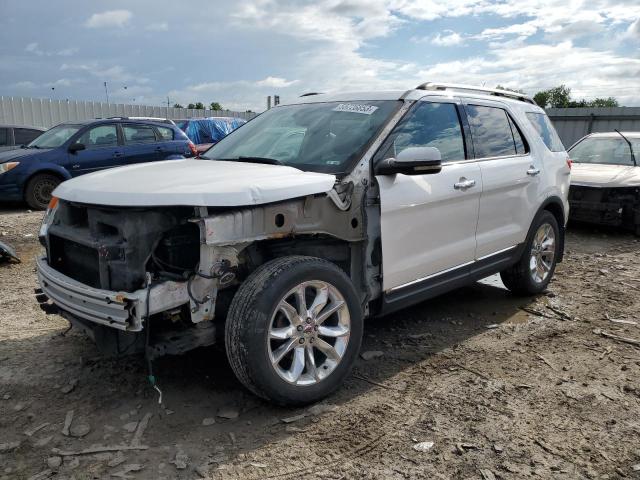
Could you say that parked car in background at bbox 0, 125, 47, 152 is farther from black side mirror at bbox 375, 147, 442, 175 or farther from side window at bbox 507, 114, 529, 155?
black side mirror at bbox 375, 147, 442, 175

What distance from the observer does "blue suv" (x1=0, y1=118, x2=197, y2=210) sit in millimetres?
9742

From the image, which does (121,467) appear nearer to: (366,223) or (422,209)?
(366,223)

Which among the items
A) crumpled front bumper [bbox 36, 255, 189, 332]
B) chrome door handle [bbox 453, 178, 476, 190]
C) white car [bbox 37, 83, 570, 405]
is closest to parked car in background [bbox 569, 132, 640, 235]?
white car [bbox 37, 83, 570, 405]

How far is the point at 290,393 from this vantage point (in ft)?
9.86

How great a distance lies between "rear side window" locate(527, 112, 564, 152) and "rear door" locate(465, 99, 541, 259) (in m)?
0.39

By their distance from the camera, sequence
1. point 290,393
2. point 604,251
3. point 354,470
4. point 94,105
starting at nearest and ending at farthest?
point 354,470 < point 290,393 < point 604,251 < point 94,105

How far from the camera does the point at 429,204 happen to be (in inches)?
148

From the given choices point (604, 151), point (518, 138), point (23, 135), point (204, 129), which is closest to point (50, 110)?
point (204, 129)

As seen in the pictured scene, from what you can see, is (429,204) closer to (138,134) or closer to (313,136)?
(313,136)

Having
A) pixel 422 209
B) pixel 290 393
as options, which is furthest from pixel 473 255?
pixel 290 393

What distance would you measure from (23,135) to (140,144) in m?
3.26

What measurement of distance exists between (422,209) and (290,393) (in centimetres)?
155

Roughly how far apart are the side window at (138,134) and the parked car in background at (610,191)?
793cm

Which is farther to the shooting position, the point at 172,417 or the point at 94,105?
the point at 94,105
